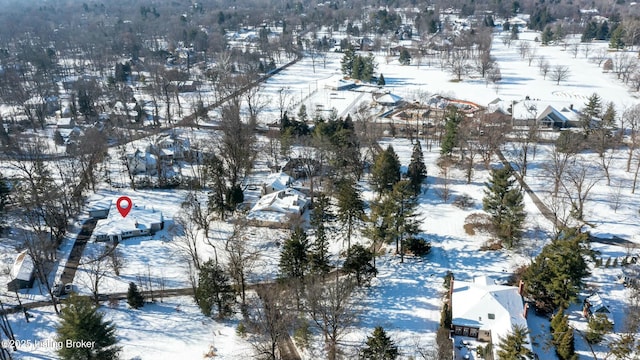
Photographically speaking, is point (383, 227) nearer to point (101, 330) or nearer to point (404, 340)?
point (404, 340)

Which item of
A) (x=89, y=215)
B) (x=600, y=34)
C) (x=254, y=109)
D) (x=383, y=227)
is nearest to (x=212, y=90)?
(x=254, y=109)

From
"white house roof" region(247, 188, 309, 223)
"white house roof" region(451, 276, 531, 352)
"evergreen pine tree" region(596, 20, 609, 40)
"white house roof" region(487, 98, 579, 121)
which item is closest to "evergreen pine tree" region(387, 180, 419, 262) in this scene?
"white house roof" region(451, 276, 531, 352)

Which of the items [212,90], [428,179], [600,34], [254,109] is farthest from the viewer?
[600,34]

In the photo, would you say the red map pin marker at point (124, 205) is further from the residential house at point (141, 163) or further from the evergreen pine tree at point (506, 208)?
the evergreen pine tree at point (506, 208)

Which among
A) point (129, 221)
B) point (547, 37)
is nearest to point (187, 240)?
point (129, 221)

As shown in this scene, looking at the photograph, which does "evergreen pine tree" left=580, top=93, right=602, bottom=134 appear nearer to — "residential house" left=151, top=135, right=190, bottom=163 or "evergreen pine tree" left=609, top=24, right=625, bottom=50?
"residential house" left=151, top=135, right=190, bottom=163
